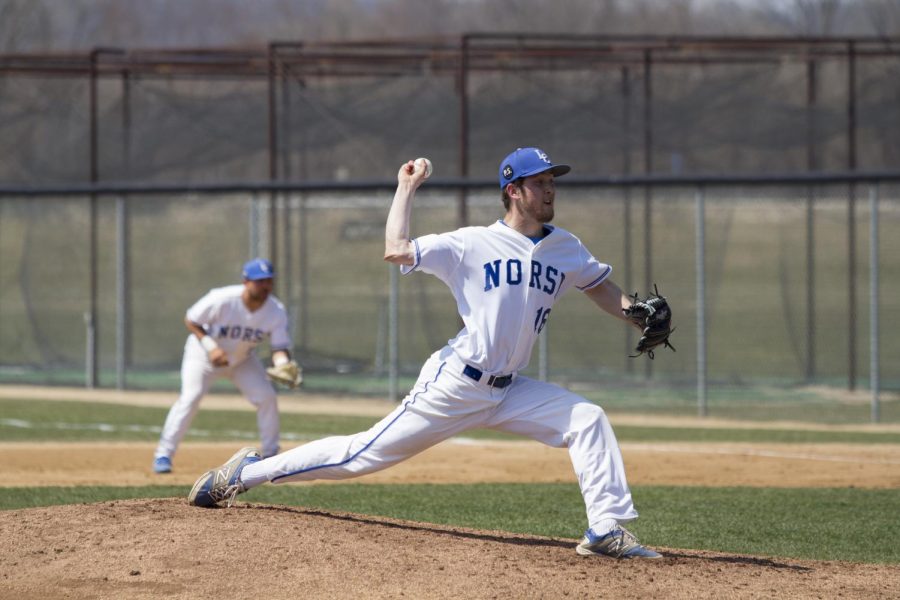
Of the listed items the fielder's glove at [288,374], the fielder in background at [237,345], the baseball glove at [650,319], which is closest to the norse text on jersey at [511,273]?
the baseball glove at [650,319]

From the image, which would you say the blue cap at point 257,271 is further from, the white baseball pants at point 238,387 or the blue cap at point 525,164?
the blue cap at point 525,164

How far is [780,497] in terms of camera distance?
29.0 ft

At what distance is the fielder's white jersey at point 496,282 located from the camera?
5754mm

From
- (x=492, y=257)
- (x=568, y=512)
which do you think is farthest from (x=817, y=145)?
(x=492, y=257)

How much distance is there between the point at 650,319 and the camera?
19.7 ft

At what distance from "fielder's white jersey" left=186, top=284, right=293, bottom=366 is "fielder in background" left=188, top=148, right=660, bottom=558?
4181 millimetres

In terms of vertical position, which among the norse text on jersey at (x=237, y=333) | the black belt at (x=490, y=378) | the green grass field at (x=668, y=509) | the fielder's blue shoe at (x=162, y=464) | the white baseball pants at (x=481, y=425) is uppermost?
the norse text on jersey at (x=237, y=333)

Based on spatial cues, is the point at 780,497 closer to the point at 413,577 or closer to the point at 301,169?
the point at 413,577

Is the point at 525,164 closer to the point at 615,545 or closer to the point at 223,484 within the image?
the point at 615,545

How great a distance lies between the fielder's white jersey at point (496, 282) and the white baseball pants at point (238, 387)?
459 cm

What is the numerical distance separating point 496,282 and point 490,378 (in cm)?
44

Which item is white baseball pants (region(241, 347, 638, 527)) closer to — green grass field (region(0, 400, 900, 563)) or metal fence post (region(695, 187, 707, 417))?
green grass field (region(0, 400, 900, 563))

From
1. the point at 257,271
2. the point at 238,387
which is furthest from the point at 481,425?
the point at 238,387

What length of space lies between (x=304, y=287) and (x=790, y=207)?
23.7 ft
